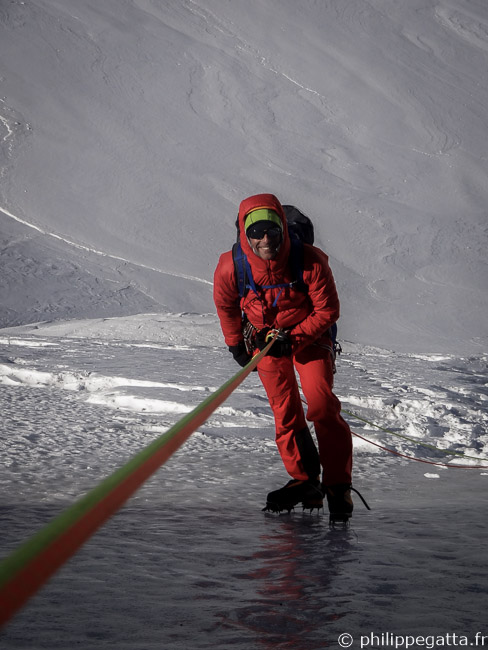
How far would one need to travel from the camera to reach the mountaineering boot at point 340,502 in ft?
8.59

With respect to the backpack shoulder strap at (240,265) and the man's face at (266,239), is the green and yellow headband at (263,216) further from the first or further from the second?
the backpack shoulder strap at (240,265)

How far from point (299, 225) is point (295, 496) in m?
1.17

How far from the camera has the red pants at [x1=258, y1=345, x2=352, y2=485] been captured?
276 centimetres

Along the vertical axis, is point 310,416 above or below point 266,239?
below

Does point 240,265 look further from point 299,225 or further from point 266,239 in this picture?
point 299,225

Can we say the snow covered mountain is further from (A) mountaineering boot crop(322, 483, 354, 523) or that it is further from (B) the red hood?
(A) mountaineering boot crop(322, 483, 354, 523)

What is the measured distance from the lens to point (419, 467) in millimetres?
3896

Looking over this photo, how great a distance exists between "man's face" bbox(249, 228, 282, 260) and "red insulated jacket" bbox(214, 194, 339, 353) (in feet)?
0.10

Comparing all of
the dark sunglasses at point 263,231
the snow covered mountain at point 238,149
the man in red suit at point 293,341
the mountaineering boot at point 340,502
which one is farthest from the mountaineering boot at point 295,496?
the snow covered mountain at point 238,149

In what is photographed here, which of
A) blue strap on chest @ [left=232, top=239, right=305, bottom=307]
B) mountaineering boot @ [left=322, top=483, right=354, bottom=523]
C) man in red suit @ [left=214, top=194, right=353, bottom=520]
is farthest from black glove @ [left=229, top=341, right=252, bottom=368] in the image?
mountaineering boot @ [left=322, top=483, right=354, bottom=523]

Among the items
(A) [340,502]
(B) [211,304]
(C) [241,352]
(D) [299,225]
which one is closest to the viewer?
(A) [340,502]

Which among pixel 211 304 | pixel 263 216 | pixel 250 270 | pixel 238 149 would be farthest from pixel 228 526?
pixel 238 149

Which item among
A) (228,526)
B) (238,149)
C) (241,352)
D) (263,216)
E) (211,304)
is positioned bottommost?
(228,526)

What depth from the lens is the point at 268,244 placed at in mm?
2668
